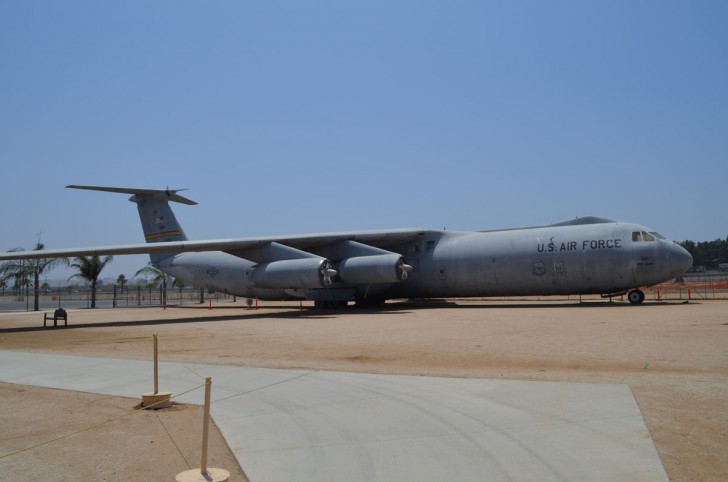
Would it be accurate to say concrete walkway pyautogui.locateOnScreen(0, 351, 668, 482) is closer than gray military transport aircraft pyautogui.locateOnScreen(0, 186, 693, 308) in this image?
Yes

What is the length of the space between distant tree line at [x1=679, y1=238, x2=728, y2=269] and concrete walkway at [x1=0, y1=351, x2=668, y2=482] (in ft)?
317

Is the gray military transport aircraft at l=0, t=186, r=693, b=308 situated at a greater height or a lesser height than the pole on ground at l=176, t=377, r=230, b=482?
greater

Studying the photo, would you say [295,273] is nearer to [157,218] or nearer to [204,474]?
[157,218]

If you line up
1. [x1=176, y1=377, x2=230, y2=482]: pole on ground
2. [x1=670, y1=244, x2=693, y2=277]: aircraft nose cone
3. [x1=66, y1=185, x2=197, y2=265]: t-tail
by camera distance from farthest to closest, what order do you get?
[x1=66, y1=185, x2=197, y2=265]: t-tail
[x1=670, y1=244, x2=693, y2=277]: aircraft nose cone
[x1=176, y1=377, x2=230, y2=482]: pole on ground

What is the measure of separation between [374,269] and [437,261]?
3492mm

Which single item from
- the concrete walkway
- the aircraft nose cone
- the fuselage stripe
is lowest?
the concrete walkway

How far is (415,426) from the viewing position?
6.32 m

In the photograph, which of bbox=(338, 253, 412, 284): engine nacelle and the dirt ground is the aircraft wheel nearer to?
the dirt ground

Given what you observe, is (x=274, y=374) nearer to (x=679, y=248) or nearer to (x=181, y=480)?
(x=181, y=480)

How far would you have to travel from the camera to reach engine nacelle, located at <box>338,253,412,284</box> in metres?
26.1

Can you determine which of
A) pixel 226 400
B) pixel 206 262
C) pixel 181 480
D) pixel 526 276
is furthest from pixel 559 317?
pixel 206 262

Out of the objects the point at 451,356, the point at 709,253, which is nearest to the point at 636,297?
the point at 451,356

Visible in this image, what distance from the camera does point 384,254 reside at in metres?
27.1

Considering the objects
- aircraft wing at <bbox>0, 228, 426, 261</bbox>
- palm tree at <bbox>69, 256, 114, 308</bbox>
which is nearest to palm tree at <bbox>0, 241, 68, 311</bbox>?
palm tree at <bbox>69, 256, 114, 308</bbox>
